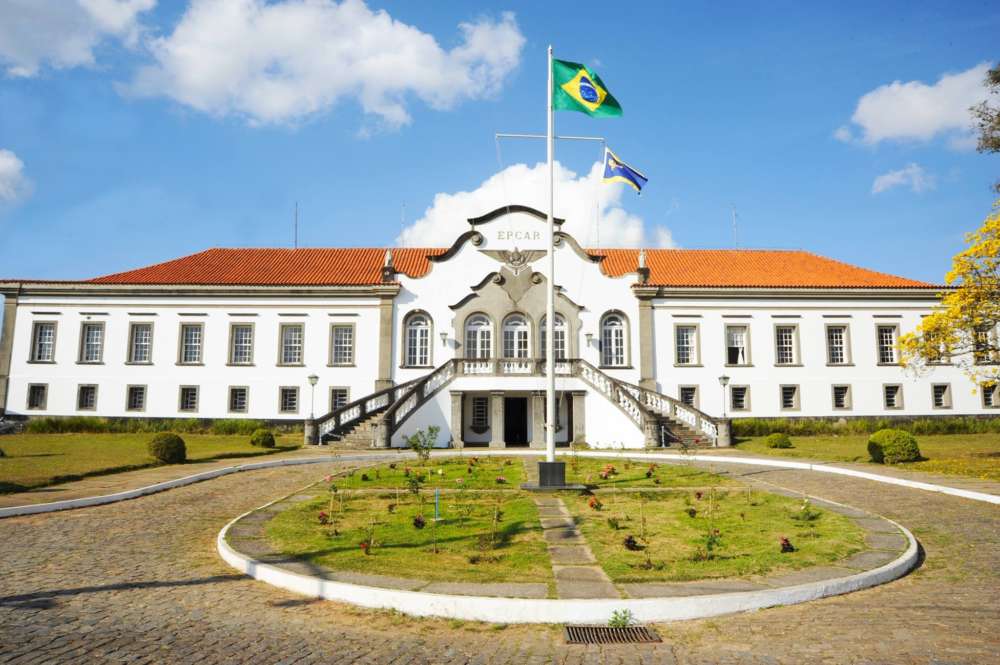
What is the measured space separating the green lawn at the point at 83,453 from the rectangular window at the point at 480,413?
26.0 ft

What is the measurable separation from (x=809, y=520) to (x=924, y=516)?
2.67m

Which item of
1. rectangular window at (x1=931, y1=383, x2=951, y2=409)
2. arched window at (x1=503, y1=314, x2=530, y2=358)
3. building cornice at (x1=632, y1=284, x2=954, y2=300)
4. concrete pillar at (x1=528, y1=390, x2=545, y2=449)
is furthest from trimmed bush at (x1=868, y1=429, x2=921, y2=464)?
rectangular window at (x1=931, y1=383, x2=951, y2=409)

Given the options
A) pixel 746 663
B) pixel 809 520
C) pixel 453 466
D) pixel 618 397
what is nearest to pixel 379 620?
pixel 746 663

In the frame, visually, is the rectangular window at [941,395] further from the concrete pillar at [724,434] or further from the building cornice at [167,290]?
the building cornice at [167,290]

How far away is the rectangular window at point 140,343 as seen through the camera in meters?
33.0

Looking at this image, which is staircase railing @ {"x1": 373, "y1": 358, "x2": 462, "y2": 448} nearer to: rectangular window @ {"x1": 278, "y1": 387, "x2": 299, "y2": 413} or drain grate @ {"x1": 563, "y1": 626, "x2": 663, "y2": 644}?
rectangular window @ {"x1": 278, "y1": 387, "x2": 299, "y2": 413}

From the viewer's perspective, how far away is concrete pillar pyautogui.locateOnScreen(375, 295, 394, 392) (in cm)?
3172

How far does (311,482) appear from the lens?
1574 cm

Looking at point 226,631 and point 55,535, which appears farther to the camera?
point 55,535

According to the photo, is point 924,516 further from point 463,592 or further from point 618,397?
point 618,397

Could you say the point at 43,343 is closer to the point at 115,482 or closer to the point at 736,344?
the point at 115,482

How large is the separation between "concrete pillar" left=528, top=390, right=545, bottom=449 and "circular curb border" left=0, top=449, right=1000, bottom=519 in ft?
8.31

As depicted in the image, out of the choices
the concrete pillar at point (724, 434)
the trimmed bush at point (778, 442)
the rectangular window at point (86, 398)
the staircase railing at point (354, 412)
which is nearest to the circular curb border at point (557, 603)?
the concrete pillar at point (724, 434)

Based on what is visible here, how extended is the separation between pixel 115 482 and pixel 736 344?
28.4 meters
